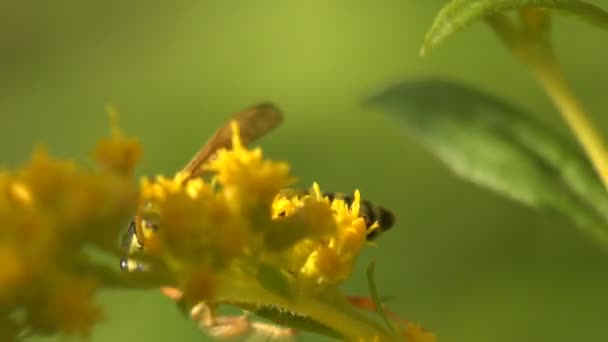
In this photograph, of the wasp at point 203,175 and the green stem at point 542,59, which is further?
the green stem at point 542,59

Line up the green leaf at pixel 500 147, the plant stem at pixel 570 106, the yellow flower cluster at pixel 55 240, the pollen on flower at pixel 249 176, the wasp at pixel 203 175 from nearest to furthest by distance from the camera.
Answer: the yellow flower cluster at pixel 55 240 → the pollen on flower at pixel 249 176 → the wasp at pixel 203 175 → the plant stem at pixel 570 106 → the green leaf at pixel 500 147

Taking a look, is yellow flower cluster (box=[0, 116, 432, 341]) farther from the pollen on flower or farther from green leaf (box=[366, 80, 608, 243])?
green leaf (box=[366, 80, 608, 243])

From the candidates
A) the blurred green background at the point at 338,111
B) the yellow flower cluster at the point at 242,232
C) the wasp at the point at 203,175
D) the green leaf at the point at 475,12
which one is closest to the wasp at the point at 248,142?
the wasp at the point at 203,175

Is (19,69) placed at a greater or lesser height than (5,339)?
greater

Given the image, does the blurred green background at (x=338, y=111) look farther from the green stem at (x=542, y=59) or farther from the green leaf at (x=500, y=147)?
the green stem at (x=542, y=59)

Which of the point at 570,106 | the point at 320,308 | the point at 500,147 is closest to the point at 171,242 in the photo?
the point at 320,308

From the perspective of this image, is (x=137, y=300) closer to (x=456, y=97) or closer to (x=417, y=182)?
(x=417, y=182)

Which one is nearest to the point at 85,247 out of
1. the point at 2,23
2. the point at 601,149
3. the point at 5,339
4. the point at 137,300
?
the point at 5,339
